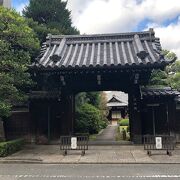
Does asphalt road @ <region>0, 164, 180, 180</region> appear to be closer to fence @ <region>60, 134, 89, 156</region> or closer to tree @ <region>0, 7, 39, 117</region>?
fence @ <region>60, 134, 89, 156</region>

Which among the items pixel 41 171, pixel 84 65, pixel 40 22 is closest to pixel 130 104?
pixel 84 65

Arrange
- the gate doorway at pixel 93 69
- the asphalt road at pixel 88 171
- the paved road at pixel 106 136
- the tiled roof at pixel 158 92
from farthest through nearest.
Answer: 1. the paved road at pixel 106 136
2. the tiled roof at pixel 158 92
3. the gate doorway at pixel 93 69
4. the asphalt road at pixel 88 171

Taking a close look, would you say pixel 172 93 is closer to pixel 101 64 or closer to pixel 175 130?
pixel 175 130

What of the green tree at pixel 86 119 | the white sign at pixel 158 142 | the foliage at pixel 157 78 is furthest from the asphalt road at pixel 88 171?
the foliage at pixel 157 78

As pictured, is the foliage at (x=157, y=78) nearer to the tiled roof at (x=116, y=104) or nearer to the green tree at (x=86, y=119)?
the green tree at (x=86, y=119)

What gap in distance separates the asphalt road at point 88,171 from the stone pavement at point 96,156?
61cm

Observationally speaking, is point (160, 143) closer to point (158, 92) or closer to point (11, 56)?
point (158, 92)

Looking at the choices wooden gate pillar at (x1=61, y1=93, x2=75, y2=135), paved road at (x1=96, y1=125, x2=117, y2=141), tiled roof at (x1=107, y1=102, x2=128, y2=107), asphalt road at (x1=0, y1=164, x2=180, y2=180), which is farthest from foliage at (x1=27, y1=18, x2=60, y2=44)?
tiled roof at (x1=107, y1=102, x2=128, y2=107)

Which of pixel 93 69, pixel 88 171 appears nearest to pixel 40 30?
pixel 93 69

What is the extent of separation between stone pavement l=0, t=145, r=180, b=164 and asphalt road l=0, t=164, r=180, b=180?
2.02 feet

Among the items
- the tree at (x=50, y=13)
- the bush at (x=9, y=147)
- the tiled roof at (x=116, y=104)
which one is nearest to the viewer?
the bush at (x=9, y=147)

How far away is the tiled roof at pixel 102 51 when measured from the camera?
16.0 m

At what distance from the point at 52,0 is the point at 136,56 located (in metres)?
15.7

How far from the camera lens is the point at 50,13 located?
29.4 metres
